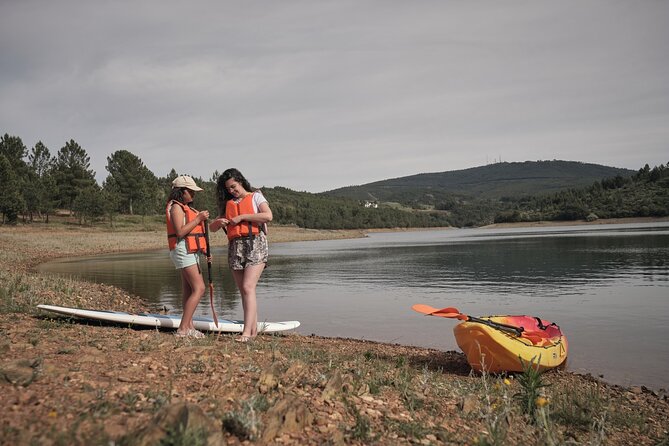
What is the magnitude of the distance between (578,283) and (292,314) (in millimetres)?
13990

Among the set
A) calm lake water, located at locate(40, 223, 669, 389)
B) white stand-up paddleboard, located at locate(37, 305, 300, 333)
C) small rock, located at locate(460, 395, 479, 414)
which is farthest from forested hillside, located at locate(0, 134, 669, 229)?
small rock, located at locate(460, 395, 479, 414)

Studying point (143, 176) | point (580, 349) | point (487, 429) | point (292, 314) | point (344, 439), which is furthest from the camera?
point (143, 176)

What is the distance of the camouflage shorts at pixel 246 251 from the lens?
7.53m

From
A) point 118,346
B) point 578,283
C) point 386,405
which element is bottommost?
point 578,283

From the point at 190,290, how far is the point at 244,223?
57.7 inches

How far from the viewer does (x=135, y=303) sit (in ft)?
51.4

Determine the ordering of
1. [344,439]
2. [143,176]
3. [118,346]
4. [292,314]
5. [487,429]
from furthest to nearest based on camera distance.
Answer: [143,176]
[292,314]
[118,346]
[487,429]
[344,439]

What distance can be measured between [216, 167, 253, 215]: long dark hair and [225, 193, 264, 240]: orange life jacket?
0.78 ft

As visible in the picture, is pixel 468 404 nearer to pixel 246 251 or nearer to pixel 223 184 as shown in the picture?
pixel 246 251

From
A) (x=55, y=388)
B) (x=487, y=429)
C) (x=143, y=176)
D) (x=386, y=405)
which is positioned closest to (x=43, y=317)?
(x=55, y=388)

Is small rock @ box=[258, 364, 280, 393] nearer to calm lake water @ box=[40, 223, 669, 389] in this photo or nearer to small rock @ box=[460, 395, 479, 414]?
small rock @ box=[460, 395, 479, 414]

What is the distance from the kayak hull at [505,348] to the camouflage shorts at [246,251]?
11.7 ft

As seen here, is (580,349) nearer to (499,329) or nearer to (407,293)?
(499,329)

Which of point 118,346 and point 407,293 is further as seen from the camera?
point 407,293
